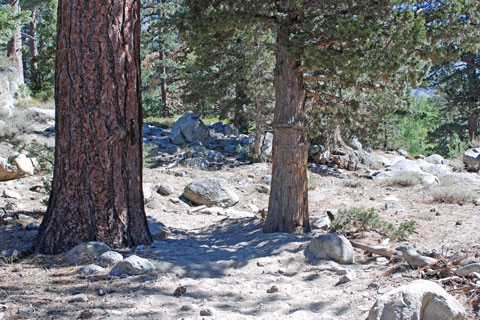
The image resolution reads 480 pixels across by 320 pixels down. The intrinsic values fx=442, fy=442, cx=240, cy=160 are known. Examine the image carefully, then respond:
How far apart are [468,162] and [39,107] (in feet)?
45.6

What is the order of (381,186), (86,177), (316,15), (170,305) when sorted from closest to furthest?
1. (170,305)
2. (86,177)
3. (316,15)
4. (381,186)

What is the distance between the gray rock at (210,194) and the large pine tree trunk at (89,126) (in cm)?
474

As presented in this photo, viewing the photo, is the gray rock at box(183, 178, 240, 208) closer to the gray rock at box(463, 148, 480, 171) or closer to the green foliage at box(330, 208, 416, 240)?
the green foliage at box(330, 208, 416, 240)

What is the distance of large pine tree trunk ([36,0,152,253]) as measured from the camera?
4730 mm

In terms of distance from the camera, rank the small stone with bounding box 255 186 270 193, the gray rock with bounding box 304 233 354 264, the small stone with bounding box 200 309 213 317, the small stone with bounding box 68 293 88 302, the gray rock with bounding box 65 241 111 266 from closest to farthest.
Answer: the small stone with bounding box 200 309 213 317 < the small stone with bounding box 68 293 88 302 < the gray rock with bounding box 65 241 111 266 < the gray rock with bounding box 304 233 354 264 < the small stone with bounding box 255 186 270 193

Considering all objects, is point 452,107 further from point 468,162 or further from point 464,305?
point 464,305

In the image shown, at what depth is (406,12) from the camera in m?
5.31

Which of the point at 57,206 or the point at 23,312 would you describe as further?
the point at 57,206

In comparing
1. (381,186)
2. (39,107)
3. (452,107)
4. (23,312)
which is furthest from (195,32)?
(452,107)

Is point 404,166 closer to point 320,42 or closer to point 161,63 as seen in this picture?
point 320,42

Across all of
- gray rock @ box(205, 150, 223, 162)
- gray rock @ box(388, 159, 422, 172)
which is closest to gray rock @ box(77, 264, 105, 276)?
gray rock @ box(205, 150, 223, 162)

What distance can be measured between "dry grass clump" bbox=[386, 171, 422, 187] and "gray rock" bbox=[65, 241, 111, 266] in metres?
8.82

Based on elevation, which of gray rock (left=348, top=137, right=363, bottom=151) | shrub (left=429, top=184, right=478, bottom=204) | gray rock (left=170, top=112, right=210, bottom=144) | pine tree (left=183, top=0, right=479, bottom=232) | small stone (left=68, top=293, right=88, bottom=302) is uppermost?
pine tree (left=183, top=0, right=479, bottom=232)

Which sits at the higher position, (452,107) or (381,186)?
(452,107)
